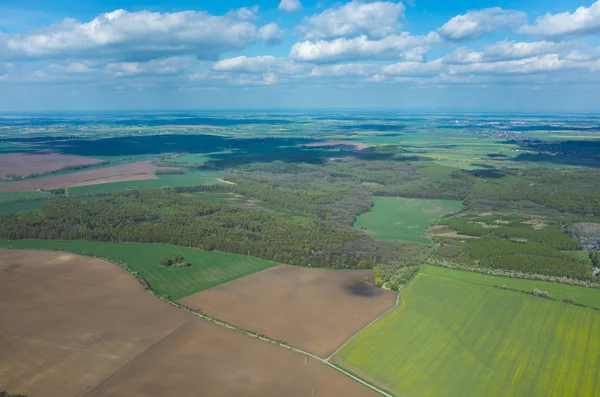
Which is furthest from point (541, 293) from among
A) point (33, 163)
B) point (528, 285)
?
point (33, 163)

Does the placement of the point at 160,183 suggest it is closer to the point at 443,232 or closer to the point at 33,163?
the point at 33,163

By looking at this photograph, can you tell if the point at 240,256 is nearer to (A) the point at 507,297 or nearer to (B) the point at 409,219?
(A) the point at 507,297

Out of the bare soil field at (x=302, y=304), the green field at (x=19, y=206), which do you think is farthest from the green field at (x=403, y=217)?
the green field at (x=19, y=206)

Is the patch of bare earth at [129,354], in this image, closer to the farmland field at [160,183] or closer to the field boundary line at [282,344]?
the field boundary line at [282,344]

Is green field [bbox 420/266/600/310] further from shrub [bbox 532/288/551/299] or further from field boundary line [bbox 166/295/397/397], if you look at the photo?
field boundary line [bbox 166/295/397/397]

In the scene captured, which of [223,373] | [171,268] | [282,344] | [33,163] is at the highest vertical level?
[33,163]

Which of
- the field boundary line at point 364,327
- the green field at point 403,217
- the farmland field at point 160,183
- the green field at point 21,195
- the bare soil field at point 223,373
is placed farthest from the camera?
the farmland field at point 160,183

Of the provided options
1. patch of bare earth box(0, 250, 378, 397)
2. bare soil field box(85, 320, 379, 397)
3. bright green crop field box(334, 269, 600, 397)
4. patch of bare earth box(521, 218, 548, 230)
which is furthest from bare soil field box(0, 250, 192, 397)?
patch of bare earth box(521, 218, 548, 230)
